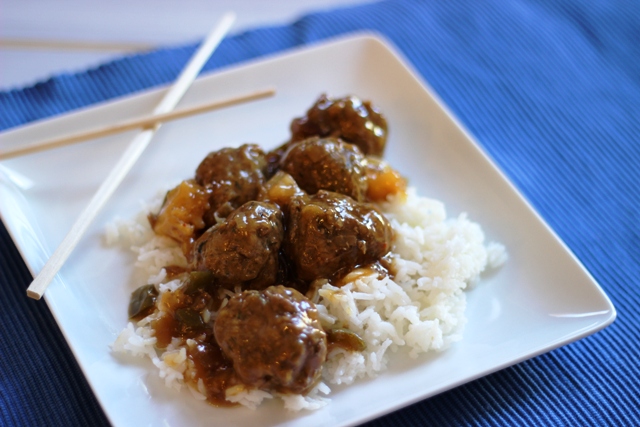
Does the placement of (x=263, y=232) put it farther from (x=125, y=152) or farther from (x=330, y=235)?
(x=125, y=152)

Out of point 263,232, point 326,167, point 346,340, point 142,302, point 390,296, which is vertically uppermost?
point 326,167

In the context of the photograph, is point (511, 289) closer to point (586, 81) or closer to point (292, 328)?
point (292, 328)

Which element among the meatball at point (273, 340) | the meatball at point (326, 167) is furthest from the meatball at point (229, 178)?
the meatball at point (273, 340)

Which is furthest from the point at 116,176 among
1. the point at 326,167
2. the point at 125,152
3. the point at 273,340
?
the point at 273,340

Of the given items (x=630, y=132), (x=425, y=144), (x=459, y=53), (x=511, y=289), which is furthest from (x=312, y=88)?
(x=630, y=132)

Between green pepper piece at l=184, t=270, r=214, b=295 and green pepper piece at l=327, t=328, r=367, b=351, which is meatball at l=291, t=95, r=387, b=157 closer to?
green pepper piece at l=184, t=270, r=214, b=295
